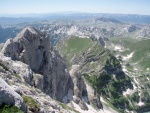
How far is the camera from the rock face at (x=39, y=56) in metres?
95.9

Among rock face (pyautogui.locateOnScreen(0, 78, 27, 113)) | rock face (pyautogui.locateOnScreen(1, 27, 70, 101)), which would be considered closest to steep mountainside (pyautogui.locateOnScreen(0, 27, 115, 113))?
rock face (pyautogui.locateOnScreen(1, 27, 70, 101))

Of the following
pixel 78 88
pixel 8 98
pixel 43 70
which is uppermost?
pixel 8 98

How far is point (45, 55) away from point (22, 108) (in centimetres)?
8088

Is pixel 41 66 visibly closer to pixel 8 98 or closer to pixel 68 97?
pixel 68 97

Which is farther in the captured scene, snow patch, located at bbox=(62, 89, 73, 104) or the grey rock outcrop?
the grey rock outcrop

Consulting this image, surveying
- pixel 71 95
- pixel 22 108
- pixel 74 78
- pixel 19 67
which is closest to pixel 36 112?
pixel 22 108

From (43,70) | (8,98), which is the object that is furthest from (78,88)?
(8,98)

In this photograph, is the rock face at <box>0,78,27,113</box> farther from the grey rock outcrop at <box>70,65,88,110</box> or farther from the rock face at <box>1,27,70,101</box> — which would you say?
the grey rock outcrop at <box>70,65,88,110</box>

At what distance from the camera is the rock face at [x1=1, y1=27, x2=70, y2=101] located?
95.9 metres

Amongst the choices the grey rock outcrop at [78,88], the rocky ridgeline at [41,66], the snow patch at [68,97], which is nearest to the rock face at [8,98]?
the rocky ridgeline at [41,66]

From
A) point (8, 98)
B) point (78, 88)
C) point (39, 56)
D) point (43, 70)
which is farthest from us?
point (78, 88)

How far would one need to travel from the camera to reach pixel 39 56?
4205 inches

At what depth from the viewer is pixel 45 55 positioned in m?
110

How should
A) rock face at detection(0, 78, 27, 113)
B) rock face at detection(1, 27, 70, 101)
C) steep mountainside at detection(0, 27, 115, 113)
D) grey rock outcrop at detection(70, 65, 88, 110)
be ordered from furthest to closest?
grey rock outcrop at detection(70, 65, 88, 110) < rock face at detection(1, 27, 70, 101) < steep mountainside at detection(0, 27, 115, 113) < rock face at detection(0, 78, 27, 113)
